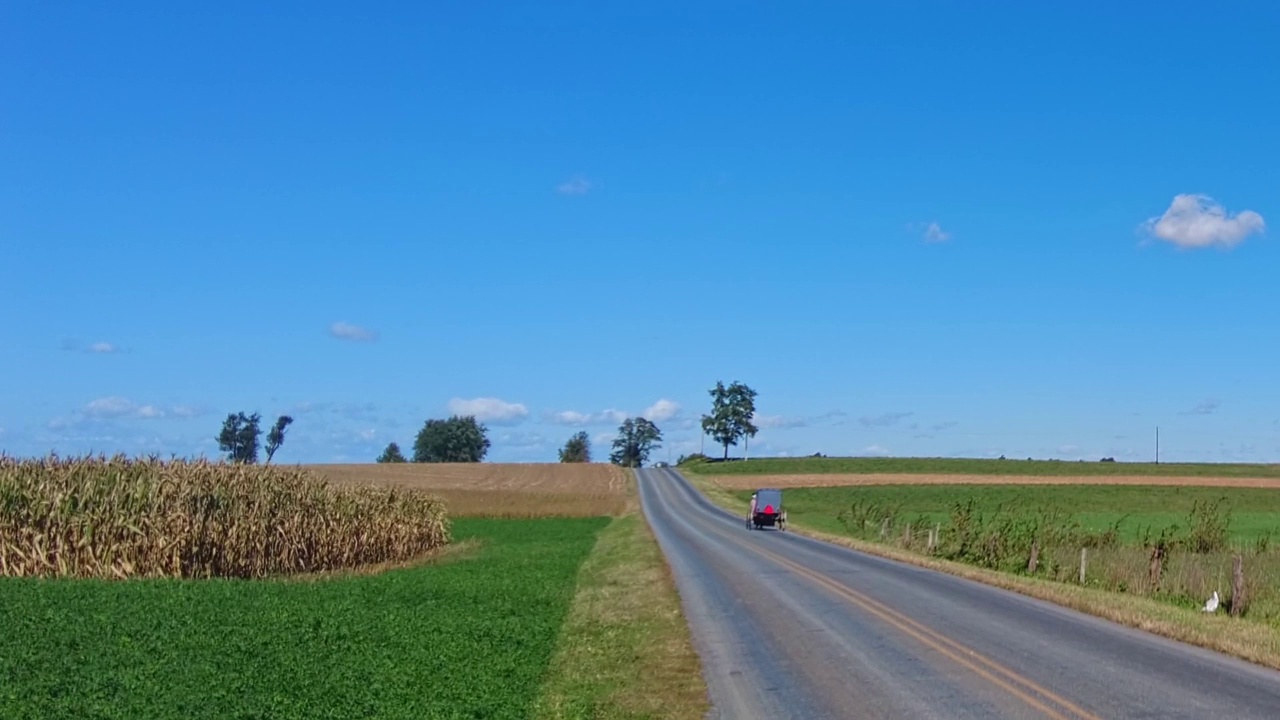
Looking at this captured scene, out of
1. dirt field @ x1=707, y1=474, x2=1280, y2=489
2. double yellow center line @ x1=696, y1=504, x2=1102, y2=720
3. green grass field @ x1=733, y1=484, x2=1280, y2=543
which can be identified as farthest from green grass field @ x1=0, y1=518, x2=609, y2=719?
dirt field @ x1=707, y1=474, x2=1280, y2=489

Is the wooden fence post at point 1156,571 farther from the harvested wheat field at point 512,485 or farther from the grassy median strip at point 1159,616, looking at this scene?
the harvested wheat field at point 512,485

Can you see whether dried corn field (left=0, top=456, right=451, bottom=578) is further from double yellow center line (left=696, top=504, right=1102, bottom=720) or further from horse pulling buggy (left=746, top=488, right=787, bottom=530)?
horse pulling buggy (left=746, top=488, right=787, bottom=530)

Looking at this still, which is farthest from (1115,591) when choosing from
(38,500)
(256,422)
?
(256,422)

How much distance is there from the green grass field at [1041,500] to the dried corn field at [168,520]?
3737cm

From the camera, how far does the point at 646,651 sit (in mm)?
15695

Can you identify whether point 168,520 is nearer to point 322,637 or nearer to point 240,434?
point 322,637

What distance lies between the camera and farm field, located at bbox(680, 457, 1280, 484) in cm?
12438

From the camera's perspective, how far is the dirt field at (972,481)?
107375mm

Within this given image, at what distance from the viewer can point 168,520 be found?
28.1 m

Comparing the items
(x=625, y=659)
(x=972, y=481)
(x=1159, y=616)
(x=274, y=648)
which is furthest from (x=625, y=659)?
(x=972, y=481)

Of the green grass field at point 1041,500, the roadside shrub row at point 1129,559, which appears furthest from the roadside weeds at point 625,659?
the green grass field at point 1041,500

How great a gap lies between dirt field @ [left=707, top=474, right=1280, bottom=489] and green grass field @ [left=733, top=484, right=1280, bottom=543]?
18.0 feet

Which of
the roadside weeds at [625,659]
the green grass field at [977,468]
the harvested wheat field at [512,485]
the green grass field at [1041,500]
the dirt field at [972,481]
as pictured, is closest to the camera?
the roadside weeds at [625,659]

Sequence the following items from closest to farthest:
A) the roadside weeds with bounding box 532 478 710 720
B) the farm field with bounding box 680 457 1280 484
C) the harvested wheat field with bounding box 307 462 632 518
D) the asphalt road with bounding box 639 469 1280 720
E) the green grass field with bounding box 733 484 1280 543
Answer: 1. the asphalt road with bounding box 639 469 1280 720
2. the roadside weeds with bounding box 532 478 710 720
3. the harvested wheat field with bounding box 307 462 632 518
4. the green grass field with bounding box 733 484 1280 543
5. the farm field with bounding box 680 457 1280 484
